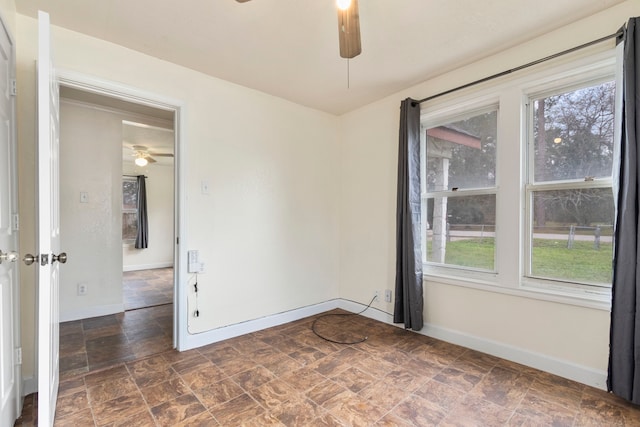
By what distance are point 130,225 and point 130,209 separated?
1.17 ft

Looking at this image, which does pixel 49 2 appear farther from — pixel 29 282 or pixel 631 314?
pixel 631 314

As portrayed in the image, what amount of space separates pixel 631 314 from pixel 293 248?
2752 mm

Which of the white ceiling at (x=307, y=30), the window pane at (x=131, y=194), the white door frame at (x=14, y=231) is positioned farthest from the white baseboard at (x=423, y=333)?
the window pane at (x=131, y=194)

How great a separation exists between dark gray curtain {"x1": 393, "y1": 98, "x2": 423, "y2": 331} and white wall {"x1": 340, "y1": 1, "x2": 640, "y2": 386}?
0.18 metres

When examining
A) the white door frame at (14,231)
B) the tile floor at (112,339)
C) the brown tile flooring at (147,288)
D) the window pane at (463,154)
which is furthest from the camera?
the brown tile flooring at (147,288)

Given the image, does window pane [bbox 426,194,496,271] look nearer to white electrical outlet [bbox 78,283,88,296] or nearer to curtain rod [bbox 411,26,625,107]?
curtain rod [bbox 411,26,625,107]

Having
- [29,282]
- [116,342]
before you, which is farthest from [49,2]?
[116,342]

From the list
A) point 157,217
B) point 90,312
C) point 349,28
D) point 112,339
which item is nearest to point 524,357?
point 349,28

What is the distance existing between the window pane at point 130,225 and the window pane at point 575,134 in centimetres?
729

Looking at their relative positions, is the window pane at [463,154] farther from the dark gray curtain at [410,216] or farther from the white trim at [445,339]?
the white trim at [445,339]

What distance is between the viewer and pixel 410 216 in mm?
2904

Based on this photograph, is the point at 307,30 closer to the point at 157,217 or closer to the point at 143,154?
the point at 143,154

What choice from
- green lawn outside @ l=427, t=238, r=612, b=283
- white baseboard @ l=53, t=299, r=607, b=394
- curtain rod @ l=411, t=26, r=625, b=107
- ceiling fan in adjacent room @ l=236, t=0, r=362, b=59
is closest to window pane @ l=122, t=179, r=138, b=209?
white baseboard @ l=53, t=299, r=607, b=394

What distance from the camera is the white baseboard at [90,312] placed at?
344 cm
